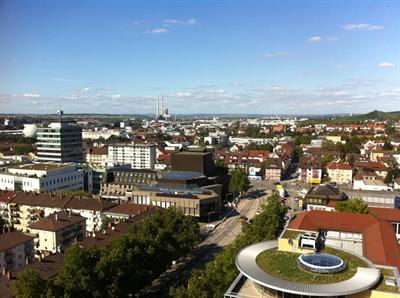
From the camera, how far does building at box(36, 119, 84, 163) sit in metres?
74.7

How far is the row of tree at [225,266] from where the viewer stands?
21.0 meters

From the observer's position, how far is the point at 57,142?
245ft

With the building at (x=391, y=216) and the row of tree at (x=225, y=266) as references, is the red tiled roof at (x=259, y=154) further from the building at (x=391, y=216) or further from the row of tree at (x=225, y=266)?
the row of tree at (x=225, y=266)

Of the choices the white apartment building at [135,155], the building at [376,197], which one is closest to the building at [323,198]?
the building at [376,197]

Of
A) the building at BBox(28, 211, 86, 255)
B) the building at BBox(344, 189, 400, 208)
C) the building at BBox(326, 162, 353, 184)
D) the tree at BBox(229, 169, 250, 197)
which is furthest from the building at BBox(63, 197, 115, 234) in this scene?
the building at BBox(326, 162, 353, 184)

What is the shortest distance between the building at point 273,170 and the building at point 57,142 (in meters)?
38.6

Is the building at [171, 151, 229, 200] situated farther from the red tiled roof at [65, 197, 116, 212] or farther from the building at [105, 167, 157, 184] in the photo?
the red tiled roof at [65, 197, 116, 212]

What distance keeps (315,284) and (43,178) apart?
47.2 m

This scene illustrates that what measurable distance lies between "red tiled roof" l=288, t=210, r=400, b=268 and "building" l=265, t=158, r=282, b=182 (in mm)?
44701

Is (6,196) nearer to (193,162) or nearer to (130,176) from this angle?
(130,176)

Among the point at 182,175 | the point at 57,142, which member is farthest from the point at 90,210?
the point at 57,142

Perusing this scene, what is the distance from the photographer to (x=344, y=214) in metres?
32.7

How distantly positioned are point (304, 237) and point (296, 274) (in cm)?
415

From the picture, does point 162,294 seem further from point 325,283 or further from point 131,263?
point 325,283
